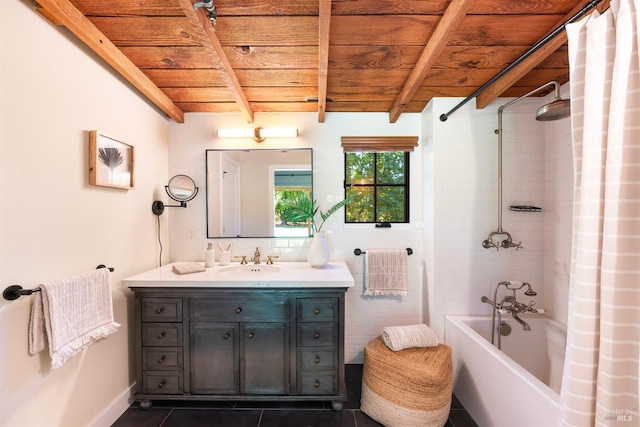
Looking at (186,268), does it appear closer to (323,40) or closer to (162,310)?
(162,310)

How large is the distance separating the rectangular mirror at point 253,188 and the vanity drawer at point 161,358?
92 cm

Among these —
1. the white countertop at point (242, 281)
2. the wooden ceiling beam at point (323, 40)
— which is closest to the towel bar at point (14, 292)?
the white countertop at point (242, 281)

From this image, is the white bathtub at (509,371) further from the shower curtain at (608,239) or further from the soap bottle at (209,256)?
the soap bottle at (209,256)

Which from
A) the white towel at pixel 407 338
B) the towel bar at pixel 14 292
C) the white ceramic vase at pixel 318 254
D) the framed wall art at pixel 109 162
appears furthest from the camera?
the white ceramic vase at pixel 318 254

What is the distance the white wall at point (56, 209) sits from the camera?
1.13m

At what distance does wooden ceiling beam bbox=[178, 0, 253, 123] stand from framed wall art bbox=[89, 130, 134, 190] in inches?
30.9

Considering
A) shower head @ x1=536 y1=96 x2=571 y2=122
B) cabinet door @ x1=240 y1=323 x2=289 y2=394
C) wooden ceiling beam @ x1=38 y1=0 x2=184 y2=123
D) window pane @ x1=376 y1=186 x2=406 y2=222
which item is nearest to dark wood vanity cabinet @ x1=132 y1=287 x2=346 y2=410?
cabinet door @ x1=240 y1=323 x2=289 y2=394

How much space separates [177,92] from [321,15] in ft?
4.52

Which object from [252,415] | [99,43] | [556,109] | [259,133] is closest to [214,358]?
[252,415]

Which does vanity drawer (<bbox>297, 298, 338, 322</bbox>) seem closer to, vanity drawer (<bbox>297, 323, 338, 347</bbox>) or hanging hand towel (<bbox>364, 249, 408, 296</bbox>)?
vanity drawer (<bbox>297, 323, 338, 347</bbox>)

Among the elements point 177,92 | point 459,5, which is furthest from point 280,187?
point 459,5

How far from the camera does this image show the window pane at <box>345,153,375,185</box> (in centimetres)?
241

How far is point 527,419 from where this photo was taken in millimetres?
1292

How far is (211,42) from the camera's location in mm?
1368
